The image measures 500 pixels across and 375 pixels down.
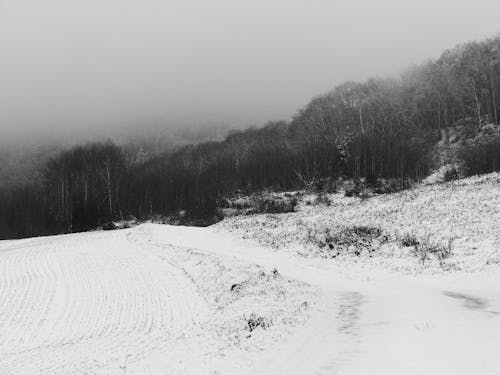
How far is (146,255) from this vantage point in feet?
102

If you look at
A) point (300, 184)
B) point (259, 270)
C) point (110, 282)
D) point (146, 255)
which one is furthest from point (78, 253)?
point (300, 184)

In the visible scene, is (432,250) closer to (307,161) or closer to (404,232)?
(404,232)

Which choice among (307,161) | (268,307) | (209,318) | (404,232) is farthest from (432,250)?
(307,161)

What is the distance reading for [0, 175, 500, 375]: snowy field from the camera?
8.85 m

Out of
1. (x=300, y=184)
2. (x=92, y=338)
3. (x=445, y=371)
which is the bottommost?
(x=92, y=338)

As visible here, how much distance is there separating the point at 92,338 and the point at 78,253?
21222 mm

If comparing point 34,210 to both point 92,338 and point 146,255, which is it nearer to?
point 146,255

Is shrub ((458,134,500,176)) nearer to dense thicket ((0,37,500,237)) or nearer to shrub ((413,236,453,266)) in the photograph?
dense thicket ((0,37,500,237))

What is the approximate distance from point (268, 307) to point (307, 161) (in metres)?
73.4

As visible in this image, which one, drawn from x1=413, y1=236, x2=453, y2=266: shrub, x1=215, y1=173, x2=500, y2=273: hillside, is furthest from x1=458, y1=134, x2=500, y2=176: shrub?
x1=413, y1=236, x2=453, y2=266: shrub

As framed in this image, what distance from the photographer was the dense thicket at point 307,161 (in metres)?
85.5

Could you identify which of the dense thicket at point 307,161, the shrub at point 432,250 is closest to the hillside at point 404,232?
the shrub at point 432,250

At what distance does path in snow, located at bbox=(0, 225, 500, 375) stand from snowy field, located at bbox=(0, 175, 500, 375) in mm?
55

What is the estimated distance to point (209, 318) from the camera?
1545 centimetres
